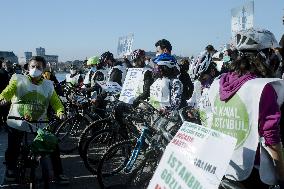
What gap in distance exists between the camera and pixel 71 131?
30.2 feet

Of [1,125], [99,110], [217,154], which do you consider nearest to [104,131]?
[99,110]

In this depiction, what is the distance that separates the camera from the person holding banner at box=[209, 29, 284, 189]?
269 cm

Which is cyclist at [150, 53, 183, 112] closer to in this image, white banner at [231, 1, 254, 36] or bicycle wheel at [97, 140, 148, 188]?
bicycle wheel at [97, 140, 148, 188]

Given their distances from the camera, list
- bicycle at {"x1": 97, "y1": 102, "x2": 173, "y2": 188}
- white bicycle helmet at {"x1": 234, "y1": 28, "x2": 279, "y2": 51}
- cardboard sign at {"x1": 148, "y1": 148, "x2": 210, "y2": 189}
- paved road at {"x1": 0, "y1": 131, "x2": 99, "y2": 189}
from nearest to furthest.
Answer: cardboard sign at {"x1": 148, "y1": 148, "x2": 210, "y2": 189}
white bicycle helmet at {"x1": 234, "y1": 28, "x2": 279, "y2": 51}
bicycle at {"x1": 97, "y1": 102, "x2": 173, "y2": 188}
paved road at {"x1": 0, "y1": 131, "x2": 99, "y2": 189}

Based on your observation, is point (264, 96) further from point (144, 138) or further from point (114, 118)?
point (114, 118)

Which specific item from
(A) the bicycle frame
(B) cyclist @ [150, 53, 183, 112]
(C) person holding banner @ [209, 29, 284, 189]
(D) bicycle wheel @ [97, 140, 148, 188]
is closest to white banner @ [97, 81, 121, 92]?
(B) cyclist @ [150, 53, 183, 112]

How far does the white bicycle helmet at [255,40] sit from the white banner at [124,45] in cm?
1540

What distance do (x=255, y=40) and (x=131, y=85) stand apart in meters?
4.71

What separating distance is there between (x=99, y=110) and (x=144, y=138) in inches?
163

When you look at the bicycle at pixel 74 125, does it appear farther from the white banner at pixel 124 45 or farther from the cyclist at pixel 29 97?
the white banner at pixel 124 45

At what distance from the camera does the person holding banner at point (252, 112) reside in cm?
269

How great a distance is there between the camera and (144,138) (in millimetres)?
5484

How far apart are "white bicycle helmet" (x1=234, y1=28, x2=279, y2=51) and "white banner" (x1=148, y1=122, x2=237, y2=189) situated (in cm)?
77

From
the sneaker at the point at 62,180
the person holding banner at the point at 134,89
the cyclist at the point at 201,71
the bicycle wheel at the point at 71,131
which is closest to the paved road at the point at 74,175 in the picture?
the sneaker at the point at 62,180
